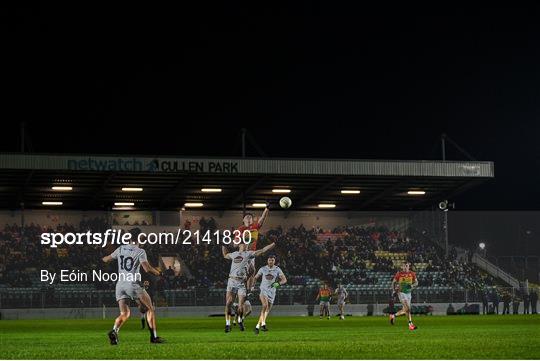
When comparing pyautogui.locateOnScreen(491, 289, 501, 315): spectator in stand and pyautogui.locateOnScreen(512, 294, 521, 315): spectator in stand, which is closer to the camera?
pyautogui.locateOnScreen(491, 289, 501, 315): spectator in stand

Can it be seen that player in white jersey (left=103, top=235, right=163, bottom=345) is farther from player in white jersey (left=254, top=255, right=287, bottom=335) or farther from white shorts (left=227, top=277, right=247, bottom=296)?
white shorts (left=227, top=277, right=247, bottom=296)

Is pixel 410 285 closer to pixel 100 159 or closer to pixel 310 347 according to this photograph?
pixel 310 347

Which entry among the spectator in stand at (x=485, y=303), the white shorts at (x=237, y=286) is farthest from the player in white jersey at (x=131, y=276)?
the spectator in stand at (x=485, y=303)

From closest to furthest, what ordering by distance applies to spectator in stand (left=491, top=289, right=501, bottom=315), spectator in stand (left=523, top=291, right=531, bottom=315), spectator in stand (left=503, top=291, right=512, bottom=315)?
spectator in stand (left=491, top=289, right=501, bottom=315) → spectator in stand (left=503, top=291, right=512, bottom=315) → spectator in stand (left=523, top=291, right=531, bottom=315)

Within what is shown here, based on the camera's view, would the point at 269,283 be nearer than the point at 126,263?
No

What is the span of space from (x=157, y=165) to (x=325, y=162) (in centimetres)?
946

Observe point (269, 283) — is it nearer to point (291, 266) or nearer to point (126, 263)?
point (126, 263)

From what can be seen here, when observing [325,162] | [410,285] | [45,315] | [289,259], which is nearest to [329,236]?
[289,259]

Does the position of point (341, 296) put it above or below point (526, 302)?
above

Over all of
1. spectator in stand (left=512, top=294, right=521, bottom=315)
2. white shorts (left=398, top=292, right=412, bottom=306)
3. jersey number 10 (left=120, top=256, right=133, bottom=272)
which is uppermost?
jersey number 10 (left=120, top=256, right=133, bottom=272)
